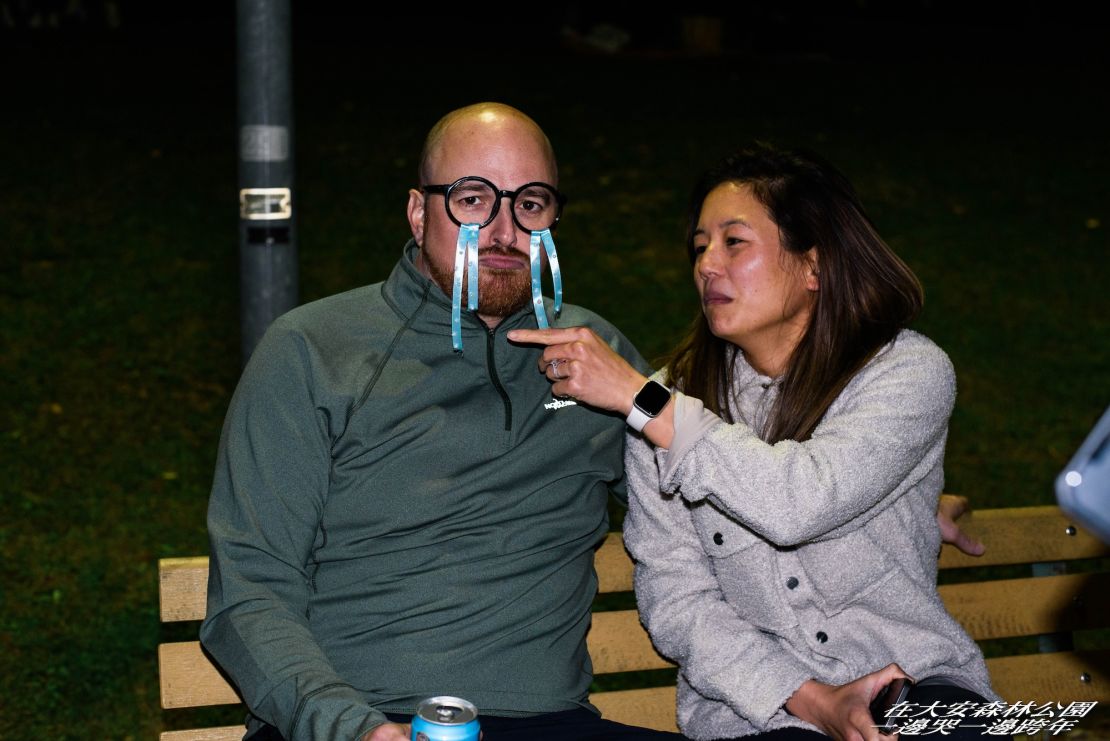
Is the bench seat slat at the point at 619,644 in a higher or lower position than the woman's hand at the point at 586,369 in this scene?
lower

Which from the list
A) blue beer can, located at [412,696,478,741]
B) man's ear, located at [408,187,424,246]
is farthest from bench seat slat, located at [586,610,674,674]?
blue beer can, located at [412,696,478,741]

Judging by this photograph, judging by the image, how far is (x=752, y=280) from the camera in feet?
13.0

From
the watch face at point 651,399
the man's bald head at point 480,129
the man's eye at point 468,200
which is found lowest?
the watch face at point 651,399

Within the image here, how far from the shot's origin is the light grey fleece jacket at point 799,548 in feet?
11.9

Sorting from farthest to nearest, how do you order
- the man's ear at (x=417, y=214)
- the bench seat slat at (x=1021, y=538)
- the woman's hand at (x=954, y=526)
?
the bench seat slat at (x=1021, y=538), the woman's hand at (x=954, y=526), the man's ear at (x=417, y=214)

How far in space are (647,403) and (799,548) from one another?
0.60 meters

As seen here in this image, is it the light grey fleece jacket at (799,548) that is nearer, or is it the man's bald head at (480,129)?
the light grey fleece jacket at (799,548)

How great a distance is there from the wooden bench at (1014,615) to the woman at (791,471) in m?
0.31

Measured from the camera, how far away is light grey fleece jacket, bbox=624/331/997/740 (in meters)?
3.63

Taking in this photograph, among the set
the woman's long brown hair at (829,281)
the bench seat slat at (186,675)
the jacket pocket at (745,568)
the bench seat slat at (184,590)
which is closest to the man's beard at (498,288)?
the woman's long brown hair at (829,281)

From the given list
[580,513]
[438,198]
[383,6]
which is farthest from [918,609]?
[383,6]

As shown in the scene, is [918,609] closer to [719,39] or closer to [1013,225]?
[1013,225]

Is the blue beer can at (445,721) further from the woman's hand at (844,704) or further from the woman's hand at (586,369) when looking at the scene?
the woman's hand at (844,704)

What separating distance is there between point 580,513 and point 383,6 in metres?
26.1
